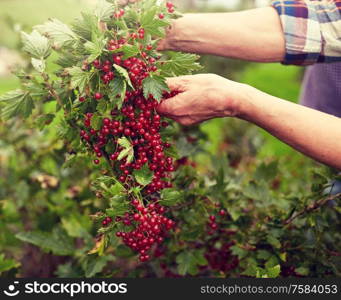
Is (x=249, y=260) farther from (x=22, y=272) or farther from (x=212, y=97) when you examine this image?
(x=22, y=272)

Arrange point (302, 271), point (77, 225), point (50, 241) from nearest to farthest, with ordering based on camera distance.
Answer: point (302, 271), point (50, 241), point (77, 225)

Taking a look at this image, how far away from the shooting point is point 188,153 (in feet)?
9.03

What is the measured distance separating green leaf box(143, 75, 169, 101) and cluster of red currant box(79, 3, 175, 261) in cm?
3

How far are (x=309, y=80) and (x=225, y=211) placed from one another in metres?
1.20

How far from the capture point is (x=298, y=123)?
1.95m

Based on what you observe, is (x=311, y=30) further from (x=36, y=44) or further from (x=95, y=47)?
(x=36, y=44)

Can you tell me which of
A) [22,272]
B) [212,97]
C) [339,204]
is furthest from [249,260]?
[22,272]

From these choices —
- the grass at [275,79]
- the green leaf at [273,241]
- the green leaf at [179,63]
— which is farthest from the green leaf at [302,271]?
the grass at [275,79]

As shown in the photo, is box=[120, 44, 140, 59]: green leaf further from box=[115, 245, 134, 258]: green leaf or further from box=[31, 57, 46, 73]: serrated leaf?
box=[115, 245, 134, 258]: green leaf

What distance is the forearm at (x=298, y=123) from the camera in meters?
1.94

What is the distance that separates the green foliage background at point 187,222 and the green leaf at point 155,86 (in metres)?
0.83

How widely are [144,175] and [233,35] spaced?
1.15m

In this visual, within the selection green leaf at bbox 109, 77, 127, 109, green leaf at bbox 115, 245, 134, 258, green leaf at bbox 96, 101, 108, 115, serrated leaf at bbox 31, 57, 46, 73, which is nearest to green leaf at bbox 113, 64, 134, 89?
green leaf at bbox 109, 77, 127, 109

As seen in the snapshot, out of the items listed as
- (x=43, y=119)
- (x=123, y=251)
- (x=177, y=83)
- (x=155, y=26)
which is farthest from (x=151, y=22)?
(x=123, y=251)
